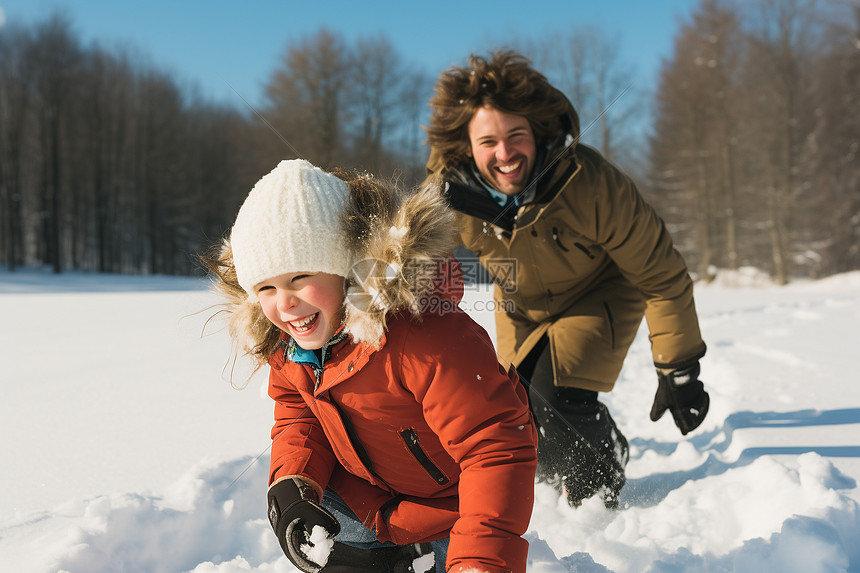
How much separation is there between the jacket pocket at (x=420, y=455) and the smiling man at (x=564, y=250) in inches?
40.8

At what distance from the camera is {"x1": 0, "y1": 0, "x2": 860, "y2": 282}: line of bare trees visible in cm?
1875

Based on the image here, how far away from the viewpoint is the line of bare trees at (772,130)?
60.0 ft

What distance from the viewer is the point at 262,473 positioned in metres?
2.26

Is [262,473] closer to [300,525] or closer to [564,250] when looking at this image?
[300,525]

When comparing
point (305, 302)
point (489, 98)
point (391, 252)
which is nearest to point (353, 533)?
point (305, 302)

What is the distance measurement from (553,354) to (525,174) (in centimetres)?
78

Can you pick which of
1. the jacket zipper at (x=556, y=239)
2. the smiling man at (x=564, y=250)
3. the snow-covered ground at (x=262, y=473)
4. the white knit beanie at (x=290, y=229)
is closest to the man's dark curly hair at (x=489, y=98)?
the smiling man at (x=564, y=250)

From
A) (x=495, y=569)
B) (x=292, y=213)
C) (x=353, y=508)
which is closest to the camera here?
(x=495, y=569)

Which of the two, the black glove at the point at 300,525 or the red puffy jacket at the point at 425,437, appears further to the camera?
the black glove at the point at 300,525

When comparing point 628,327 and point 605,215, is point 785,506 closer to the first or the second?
point 628,327

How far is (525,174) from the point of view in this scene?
2389 mm

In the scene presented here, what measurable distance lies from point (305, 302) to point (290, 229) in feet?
0.61

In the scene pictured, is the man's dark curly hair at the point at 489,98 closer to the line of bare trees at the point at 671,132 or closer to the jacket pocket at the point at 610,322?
the jacket pocket at the point at 610,322

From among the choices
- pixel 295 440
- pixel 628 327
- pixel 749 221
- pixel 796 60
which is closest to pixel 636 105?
pixel 796 60
